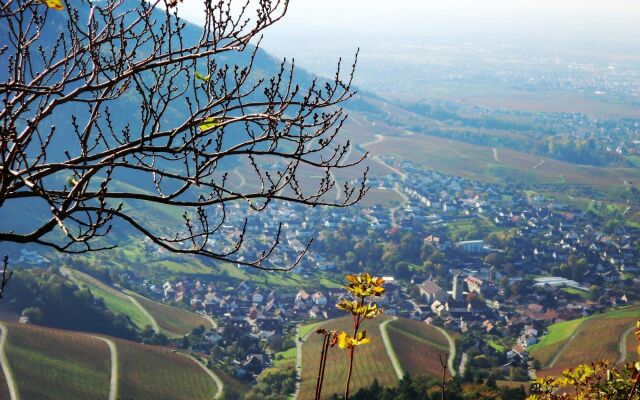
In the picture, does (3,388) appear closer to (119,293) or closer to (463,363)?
(119,293)

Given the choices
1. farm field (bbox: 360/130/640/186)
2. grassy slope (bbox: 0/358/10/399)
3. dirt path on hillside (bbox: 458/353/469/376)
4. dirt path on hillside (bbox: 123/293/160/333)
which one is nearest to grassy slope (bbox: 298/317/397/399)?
dirt path on hillside (bbox: 458/353/469/376)

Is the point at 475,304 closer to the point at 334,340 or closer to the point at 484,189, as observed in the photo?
the point at 484,189

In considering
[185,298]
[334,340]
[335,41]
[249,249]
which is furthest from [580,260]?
[335,41]

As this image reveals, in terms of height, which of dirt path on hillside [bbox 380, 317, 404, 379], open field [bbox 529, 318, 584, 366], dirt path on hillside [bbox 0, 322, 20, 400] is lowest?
open field [bbox 529, 318, 584, 366]

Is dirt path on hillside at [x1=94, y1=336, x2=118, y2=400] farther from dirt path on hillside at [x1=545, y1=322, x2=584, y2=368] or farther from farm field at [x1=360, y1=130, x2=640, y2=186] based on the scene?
farm field at [x1=360, y1=130, x2=640, y2=186]

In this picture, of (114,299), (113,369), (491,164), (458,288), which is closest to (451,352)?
(458,288)

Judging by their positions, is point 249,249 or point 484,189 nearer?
point 249,249

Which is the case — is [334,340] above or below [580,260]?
above
